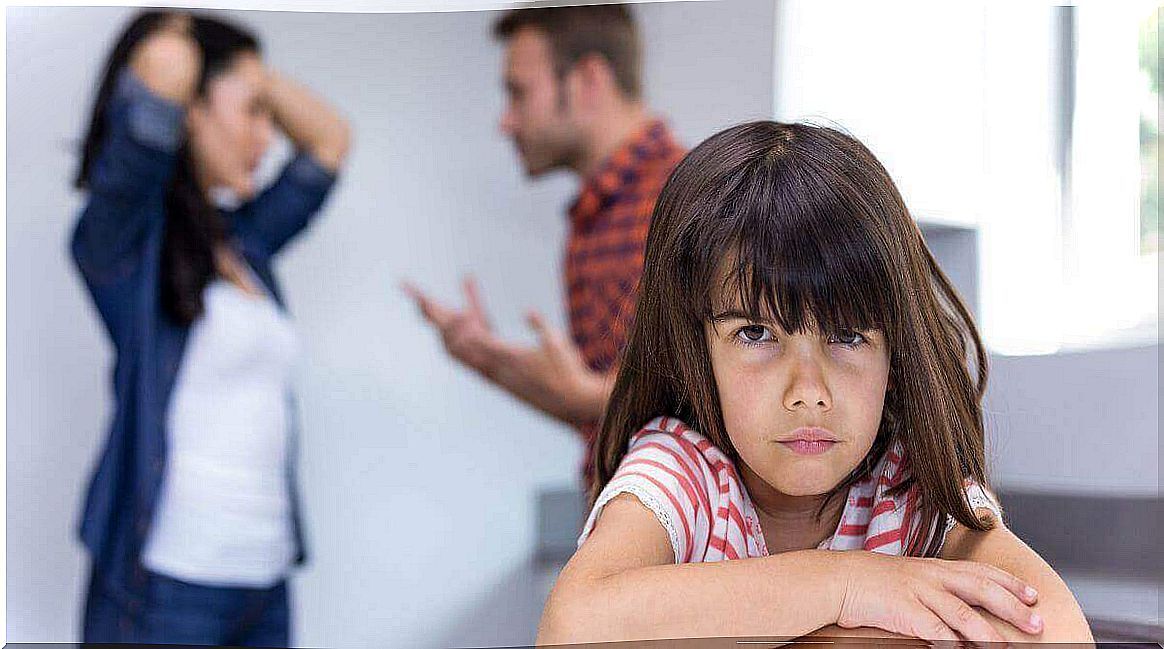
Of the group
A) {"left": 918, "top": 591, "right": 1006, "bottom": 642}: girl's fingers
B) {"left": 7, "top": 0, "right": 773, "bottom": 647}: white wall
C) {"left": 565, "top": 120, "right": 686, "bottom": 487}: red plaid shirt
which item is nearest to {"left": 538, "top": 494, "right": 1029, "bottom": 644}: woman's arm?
{"left": 918, "top": 591, "right": 1006, "bottom": 642}: girl's fingers

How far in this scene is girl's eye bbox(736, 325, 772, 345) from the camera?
37 cm

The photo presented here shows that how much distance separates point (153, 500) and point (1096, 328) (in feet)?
3.15

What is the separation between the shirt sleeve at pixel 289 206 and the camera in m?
1.20

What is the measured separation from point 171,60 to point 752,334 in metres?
1.01

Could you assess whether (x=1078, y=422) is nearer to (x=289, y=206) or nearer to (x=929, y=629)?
(x=929, y=629)

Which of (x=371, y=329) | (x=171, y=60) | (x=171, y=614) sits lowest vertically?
(x=171, y=614)

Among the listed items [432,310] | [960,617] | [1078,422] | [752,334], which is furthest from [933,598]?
[432,310]

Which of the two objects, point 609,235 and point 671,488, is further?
point 609,235

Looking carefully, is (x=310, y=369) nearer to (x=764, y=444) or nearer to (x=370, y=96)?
(x=370, y=96)

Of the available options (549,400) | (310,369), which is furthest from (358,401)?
(549,400)

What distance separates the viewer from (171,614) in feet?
3.66

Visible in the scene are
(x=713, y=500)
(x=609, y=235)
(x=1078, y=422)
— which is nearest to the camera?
(x=713, y=500)

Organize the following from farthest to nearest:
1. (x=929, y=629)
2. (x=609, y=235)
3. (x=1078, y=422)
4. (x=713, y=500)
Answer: (x=609, y=235)
(x=1078, y=422)
(x=713, y=500)
(x=929, y=629)

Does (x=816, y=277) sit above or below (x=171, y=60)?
below
